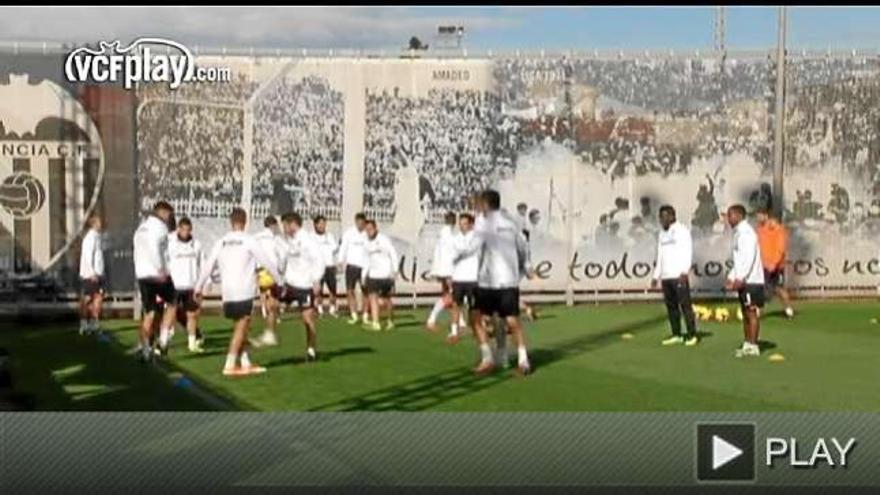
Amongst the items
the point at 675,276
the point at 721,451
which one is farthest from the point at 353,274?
the point at 721,451

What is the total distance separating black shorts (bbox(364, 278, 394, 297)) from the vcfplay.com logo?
122cm

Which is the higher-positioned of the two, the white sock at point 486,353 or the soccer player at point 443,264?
the soccer player at point 443,264

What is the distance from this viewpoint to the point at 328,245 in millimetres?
6758

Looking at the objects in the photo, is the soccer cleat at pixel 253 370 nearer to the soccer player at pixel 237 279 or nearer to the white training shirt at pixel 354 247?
the soccer player at pixel 237 279

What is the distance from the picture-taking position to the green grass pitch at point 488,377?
5570 millimetres

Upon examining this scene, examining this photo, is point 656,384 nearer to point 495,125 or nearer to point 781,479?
point 495,125

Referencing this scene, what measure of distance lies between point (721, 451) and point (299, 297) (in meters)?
2.71

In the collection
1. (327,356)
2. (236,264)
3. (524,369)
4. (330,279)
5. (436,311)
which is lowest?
(524,369)

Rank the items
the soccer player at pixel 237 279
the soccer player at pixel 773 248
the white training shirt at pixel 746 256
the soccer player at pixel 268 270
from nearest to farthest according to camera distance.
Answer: the soccer player at pixel 237 279 → the soccer player at pixel 268 270 → the soccer player at pixel 773 248 → the white training shirt at pixel 746 256

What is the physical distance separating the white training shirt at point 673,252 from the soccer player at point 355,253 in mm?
1477

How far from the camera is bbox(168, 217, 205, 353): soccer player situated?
18.9ft

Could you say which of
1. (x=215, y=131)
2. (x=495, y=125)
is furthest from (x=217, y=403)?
(x=495, y=125)

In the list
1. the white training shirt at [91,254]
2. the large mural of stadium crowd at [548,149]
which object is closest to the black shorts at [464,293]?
the large mural of stadium crowd at [548,149]

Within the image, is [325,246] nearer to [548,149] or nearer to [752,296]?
[548,149]
